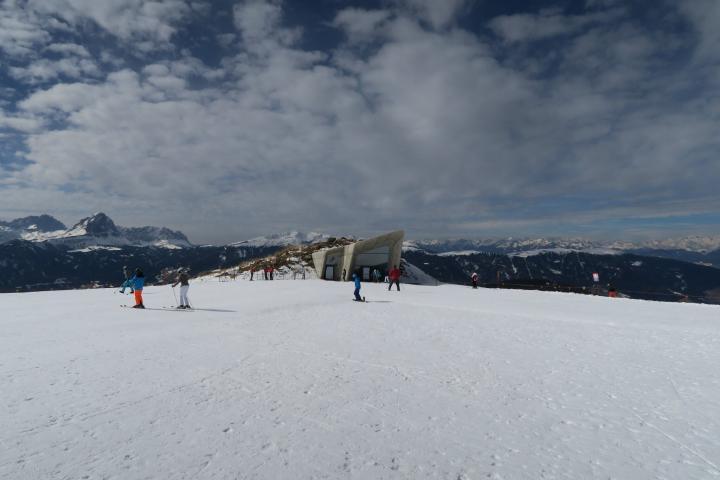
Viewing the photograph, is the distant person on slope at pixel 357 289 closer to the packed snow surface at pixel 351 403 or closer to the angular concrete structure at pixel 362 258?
the packed snow surface at pixel 351 403

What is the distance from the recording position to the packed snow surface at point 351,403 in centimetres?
480

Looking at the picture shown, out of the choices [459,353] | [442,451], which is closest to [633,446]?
[442,451]

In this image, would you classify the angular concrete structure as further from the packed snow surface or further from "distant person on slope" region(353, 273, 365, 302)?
the packed snow surface

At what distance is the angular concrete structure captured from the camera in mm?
43828

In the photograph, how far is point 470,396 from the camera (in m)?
7.16

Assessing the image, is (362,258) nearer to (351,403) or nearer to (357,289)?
(357,289)

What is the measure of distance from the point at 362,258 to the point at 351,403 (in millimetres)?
38263

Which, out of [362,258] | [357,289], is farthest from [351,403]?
[362,258]

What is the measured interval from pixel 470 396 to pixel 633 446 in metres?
2.53

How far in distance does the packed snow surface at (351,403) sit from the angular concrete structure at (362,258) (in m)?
30.6

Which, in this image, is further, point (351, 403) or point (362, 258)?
point (362, 258)

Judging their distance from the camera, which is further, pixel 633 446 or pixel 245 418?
pixel 245 418

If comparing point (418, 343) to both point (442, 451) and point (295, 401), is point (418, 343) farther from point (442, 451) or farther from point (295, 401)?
point (442, 451)

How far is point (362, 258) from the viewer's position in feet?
147
